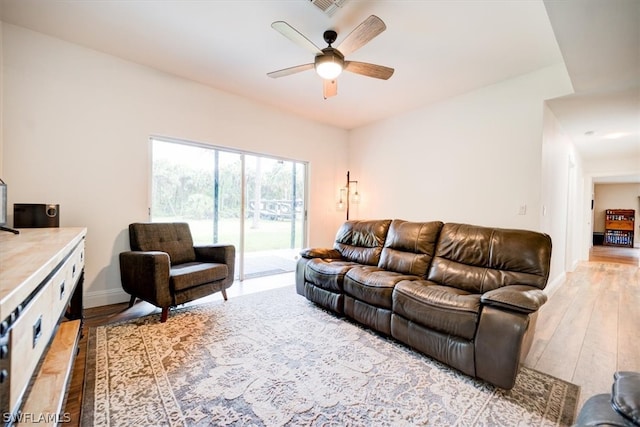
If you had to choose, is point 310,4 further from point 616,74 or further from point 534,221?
point 534,221

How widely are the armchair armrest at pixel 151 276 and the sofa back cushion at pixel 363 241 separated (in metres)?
1.94

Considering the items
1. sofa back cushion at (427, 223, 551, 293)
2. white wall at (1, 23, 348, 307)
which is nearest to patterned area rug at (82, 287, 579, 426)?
sofa back cushion at (427, 223, 551, 293)

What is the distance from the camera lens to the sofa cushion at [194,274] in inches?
101

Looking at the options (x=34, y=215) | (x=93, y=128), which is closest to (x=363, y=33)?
(x=93, y=128)

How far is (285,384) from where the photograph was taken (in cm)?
171

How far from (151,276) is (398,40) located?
317cm

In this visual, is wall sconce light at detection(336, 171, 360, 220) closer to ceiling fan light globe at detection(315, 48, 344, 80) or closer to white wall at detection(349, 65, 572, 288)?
white wall at detection(349, 65, 572, 288)

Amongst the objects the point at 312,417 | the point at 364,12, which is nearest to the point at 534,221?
the point at 364,12

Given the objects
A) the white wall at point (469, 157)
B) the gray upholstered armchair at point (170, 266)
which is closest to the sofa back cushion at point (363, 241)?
A: the white wall at point (469, 157)

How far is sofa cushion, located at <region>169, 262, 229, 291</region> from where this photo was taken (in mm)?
2559

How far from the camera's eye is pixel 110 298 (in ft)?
9.90

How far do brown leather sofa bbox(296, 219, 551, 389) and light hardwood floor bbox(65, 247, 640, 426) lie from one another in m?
0.55

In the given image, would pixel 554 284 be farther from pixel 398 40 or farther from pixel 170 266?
pixel 170 266

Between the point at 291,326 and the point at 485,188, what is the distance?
2.95 m
